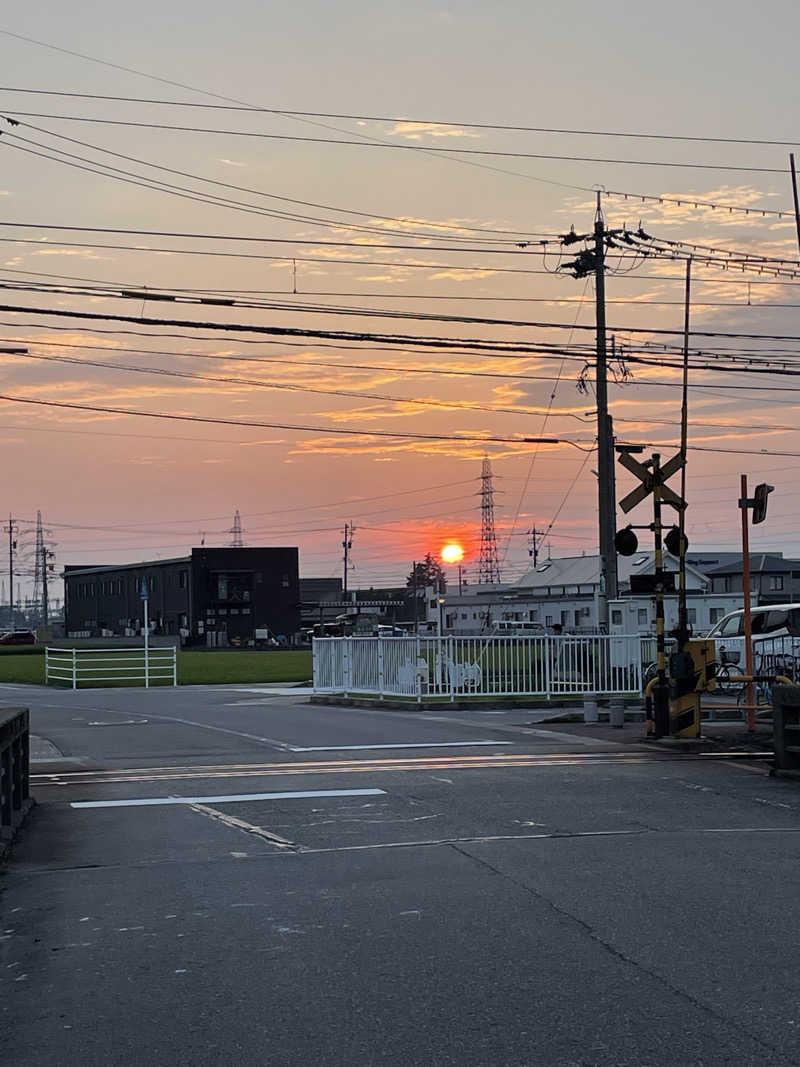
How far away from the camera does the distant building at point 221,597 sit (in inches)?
4114

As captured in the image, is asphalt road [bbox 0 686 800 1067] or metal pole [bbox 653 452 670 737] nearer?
asphalt road [bbox 0 686 800 1067]

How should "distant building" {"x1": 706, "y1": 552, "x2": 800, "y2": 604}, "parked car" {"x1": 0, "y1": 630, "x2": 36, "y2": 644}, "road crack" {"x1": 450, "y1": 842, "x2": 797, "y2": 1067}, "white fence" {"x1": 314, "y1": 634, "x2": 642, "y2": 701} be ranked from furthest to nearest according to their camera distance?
"parked car" {"x1": 0, "y1": 630, "x2": 36, "y2": 644} → "distant building" {"x1": 706, "y1": 552, "x2": 800, "y2": 604} → "white fence" {"x1": 314, "y1": 634, "x2": 642, "y2": 701} → "road crack" {"x1": 450, "y1": 842, "x2": 797, "y2": 1067}

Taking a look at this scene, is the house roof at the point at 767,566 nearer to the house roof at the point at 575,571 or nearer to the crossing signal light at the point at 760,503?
the house roof at the point at 575,571

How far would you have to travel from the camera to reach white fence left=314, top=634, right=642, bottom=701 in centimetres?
2930

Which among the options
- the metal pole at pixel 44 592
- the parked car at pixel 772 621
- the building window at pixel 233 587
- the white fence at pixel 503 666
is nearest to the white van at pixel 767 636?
the parked car at pixel 772 621

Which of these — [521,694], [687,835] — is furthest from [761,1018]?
[521,694]

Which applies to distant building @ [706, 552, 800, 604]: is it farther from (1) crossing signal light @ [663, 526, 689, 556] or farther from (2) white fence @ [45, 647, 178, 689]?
(1) crossing signal light @ [663, 526, 689, 556]

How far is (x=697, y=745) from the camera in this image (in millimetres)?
18672

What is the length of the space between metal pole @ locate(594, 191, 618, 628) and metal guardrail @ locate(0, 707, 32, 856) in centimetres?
2331

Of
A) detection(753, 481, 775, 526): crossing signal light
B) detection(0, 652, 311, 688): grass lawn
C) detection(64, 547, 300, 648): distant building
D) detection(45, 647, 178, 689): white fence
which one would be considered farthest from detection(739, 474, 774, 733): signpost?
detection(64, 547, 300, 648): distant building

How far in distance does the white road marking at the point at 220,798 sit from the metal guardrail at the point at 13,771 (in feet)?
2.22

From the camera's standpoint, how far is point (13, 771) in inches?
493

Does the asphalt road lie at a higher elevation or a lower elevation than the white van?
lower

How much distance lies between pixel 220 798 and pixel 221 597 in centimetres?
9265
